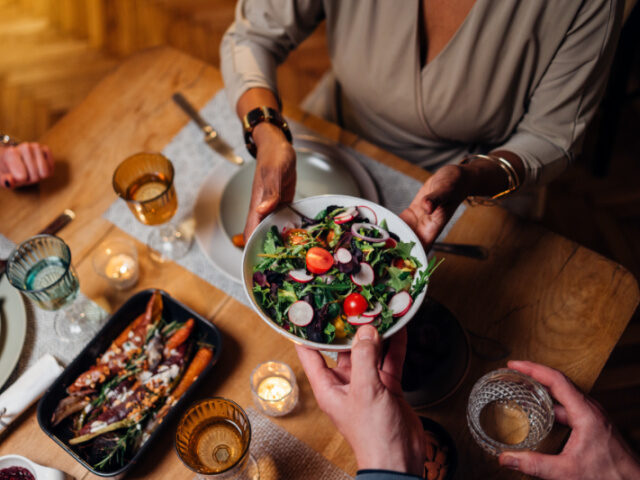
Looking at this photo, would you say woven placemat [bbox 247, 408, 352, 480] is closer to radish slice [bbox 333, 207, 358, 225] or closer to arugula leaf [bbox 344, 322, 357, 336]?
arugula leaf [bbox 344, 322, 357, 336]

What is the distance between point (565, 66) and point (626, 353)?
1.37 m

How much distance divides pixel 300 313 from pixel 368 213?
276 millimetres

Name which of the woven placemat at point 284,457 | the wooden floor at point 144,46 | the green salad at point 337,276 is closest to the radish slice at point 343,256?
the green salad at point 337,276

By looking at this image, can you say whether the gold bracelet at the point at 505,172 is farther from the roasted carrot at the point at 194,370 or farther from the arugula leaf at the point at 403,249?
the roasted carrot at the point at 194,370

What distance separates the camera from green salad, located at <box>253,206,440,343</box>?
102cm

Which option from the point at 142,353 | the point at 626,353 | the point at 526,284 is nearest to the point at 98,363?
the point at 142,353

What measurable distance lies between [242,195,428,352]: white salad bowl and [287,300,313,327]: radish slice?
0.09 ft

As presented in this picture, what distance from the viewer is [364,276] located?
1.07 meters

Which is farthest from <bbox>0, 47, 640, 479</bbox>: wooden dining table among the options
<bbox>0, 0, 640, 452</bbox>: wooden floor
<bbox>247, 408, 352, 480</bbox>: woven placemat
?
<bbox>0, 0, 640, 452</bbox>: wooden floor

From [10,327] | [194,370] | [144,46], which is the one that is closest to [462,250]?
[194,370]

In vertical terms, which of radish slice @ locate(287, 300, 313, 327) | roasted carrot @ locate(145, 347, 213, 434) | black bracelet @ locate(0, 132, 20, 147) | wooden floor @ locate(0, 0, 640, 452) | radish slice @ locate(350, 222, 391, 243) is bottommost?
wooden floor @ locate(0, 0, 640, 452)

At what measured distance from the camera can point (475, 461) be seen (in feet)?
3.67

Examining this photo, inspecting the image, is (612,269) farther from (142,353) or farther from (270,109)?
(142,353)

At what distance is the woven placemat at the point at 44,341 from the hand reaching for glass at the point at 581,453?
97cm
